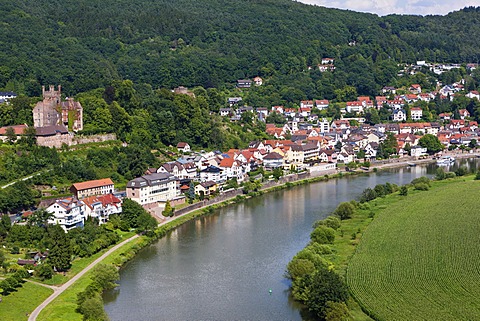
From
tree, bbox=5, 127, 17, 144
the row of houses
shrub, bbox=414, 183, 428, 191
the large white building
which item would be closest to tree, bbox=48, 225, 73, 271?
the row of houses

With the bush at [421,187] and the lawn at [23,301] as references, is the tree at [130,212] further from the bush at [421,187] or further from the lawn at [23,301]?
the bush at [421,187]

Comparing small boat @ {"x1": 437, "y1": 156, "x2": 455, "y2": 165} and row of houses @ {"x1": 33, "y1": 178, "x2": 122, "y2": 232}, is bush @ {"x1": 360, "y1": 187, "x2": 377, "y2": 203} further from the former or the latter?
small boat @ {"x1": 437, "y1": 156, "x2": 455, "y2": 165}

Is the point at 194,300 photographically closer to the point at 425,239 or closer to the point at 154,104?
the point at 425,239

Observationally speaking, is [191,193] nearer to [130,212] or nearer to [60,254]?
[130,212]

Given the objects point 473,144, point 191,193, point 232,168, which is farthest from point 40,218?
point 473,144

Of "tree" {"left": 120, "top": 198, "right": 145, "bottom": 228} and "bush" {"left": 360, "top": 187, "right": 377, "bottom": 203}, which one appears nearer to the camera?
"tree" {"left": 120, "top": 198, "right": 145, "bottom": 228}

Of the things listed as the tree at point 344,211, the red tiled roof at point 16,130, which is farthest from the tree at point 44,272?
the red tiled roof at point 16,130
